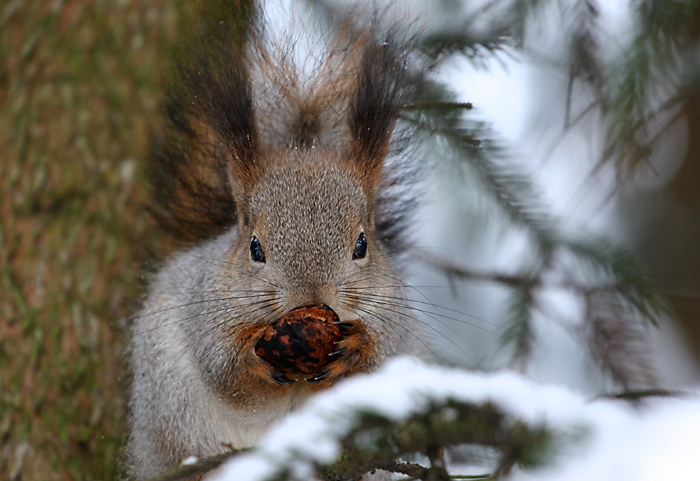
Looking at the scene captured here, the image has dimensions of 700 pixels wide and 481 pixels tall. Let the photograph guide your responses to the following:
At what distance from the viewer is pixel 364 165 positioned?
5.29ft

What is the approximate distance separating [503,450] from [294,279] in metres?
0.75

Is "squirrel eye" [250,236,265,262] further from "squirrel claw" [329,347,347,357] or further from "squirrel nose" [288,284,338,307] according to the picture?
"squirrel claw" [329,347,347,357]

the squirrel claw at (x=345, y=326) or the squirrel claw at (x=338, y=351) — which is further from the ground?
the squirrel claw at (x=345, y=326)

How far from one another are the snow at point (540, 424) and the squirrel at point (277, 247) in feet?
1.63

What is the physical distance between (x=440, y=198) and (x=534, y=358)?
57 centimetres

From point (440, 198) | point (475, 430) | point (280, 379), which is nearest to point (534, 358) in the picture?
point (440, 198)

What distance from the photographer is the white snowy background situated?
0.64 m

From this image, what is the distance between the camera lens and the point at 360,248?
1.49 meters

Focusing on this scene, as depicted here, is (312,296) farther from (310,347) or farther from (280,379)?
(280,379)

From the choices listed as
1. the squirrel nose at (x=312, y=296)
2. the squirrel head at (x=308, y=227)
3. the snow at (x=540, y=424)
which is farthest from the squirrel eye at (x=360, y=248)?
the snow at (x=540, y=424)

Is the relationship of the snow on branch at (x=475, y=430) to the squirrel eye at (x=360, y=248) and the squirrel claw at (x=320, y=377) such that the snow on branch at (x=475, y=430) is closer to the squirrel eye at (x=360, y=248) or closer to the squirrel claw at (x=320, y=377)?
the squirrel claw at (x=320, y=377)

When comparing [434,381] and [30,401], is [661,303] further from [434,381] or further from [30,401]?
[30,401]

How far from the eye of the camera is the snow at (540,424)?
0.61 m

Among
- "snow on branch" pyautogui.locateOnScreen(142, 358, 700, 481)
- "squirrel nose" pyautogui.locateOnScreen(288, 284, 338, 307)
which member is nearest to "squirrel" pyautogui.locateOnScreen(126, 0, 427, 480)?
"squirrel nose" pyautogui.locateOnScreen(288, 284, 338, 307)
